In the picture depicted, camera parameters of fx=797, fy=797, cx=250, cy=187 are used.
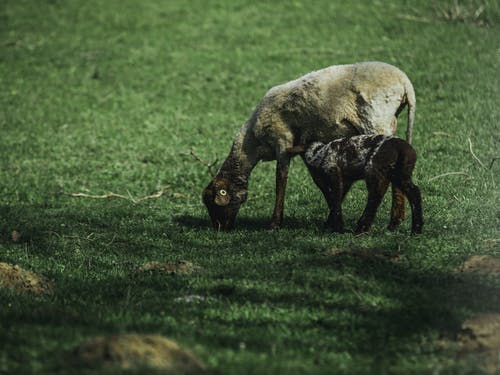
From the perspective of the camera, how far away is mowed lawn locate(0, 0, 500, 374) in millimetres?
6750

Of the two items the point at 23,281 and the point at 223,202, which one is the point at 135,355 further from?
the point at 223,202

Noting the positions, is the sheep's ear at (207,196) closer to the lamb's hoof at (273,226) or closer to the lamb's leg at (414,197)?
the lamb's hoof at (273,226)

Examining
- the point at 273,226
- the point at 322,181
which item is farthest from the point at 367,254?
the point at 273,226

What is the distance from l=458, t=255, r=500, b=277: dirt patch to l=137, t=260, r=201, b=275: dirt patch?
294 centimetres

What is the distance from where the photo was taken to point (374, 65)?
1123 cm

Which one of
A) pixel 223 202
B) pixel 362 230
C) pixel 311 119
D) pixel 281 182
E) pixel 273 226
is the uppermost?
pixel 311 119

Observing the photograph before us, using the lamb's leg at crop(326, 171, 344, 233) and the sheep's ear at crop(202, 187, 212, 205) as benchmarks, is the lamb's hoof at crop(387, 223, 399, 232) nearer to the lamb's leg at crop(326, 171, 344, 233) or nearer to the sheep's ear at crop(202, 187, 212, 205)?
the lamb's leg at crop(326, 171, 344, 233)

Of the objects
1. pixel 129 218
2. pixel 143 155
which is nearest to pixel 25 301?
pixel 129 218

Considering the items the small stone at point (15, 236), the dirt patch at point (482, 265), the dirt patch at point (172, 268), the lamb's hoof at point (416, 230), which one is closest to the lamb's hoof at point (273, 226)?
the lamb's hoof at point (416, 230)

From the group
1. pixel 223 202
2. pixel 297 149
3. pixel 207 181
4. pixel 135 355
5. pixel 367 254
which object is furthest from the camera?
pixel 207 181

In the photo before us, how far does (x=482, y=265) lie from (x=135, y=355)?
4.12 metres

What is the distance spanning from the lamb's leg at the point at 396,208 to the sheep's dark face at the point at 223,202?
250 cm

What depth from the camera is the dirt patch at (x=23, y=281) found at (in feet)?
28.4

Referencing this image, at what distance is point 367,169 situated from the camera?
32.4 feet
